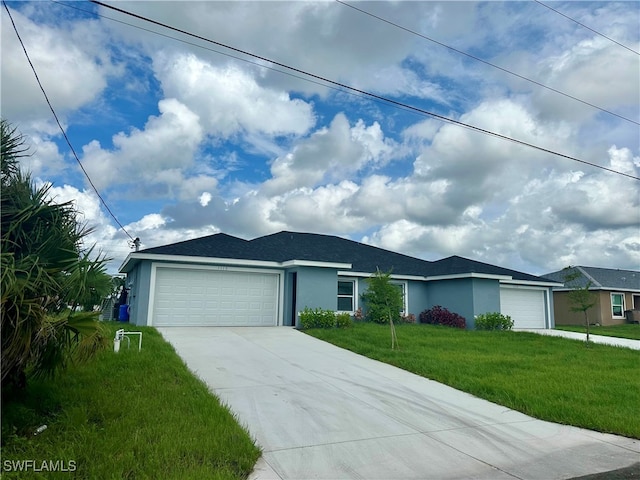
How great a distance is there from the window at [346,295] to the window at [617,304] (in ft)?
63.5

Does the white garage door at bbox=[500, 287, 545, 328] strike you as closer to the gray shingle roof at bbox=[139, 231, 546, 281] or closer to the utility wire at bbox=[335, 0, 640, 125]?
the gray shingle roof at bbox=[139, 231, 546, 281]

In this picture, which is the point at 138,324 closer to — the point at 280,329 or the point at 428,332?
the point at 280,329

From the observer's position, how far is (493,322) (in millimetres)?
18719

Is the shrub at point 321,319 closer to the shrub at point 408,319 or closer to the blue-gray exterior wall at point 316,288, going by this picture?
the blue-gray exterior wall at point 316,288

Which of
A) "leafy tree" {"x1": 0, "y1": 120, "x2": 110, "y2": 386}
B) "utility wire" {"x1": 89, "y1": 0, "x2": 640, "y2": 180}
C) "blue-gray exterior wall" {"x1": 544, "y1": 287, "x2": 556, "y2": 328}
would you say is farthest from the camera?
"blue-gray exterior wall" {"x1": 544, "y1": 287, "x2": 556, "y2": 328}

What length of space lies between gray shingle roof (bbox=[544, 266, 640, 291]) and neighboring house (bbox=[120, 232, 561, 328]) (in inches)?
313

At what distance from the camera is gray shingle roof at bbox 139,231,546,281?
16375mm

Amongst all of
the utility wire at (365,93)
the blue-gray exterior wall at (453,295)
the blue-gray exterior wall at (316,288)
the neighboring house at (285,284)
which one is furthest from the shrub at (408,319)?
the utility wire at (365,93)

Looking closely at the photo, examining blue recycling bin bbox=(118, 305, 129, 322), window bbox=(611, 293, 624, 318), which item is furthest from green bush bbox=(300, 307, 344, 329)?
window bbox=(611, 293, 624, 318)

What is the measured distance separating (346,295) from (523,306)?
938 cm

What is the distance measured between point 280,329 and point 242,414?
9.58 m

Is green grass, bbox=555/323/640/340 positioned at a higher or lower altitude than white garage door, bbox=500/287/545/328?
lower

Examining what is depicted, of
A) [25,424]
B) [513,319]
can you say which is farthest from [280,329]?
[513,319]

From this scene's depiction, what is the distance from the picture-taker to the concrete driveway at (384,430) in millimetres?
4582
